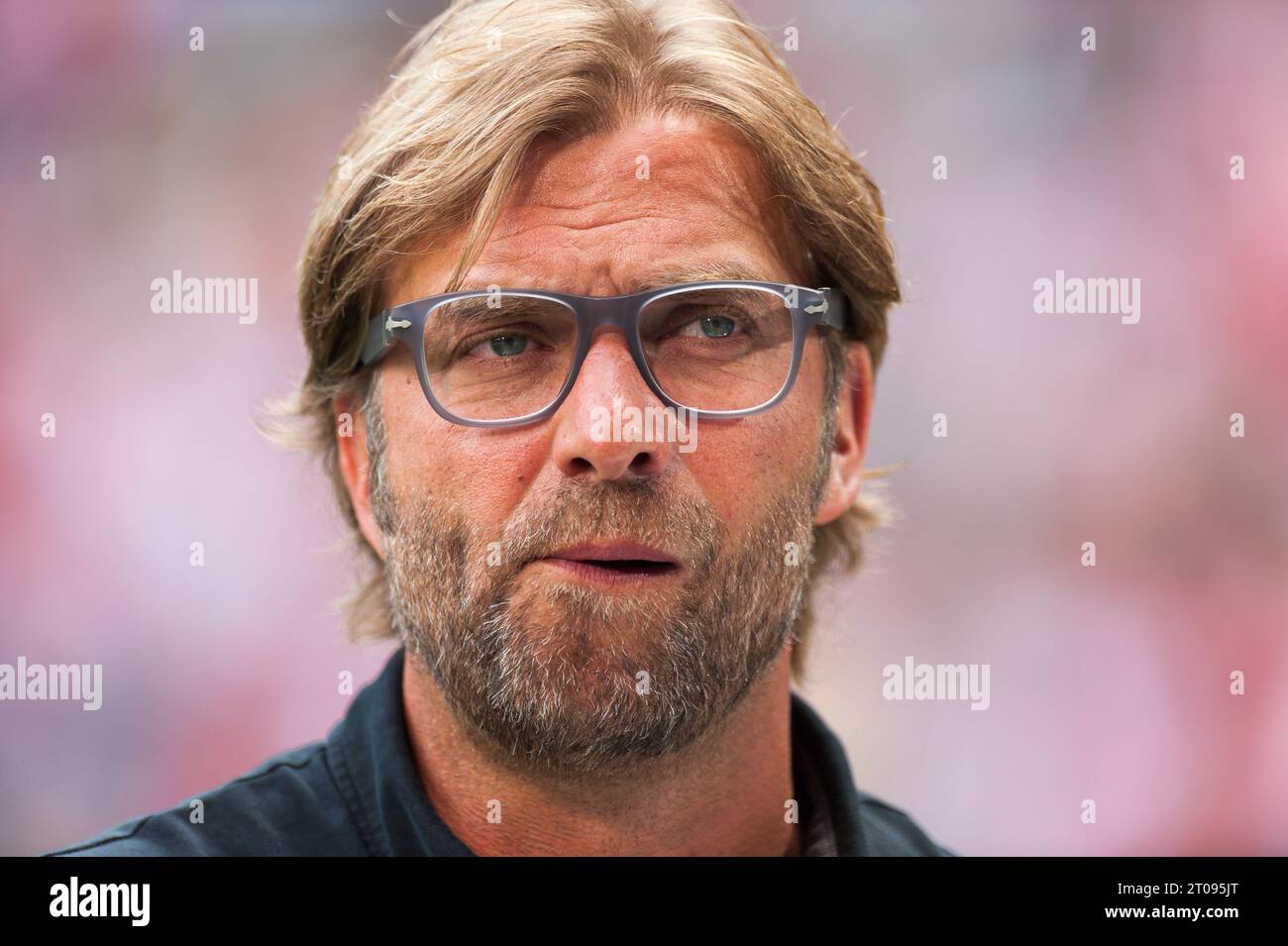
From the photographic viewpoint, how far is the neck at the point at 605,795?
84.8 inches

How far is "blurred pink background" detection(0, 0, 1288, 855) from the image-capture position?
11.1 ft

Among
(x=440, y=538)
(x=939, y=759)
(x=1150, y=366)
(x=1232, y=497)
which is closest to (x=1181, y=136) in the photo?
(x=1150, y=366)

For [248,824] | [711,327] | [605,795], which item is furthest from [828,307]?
[248,824]

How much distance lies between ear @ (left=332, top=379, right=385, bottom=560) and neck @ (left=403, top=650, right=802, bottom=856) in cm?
28

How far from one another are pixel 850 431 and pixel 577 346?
2.29 ft

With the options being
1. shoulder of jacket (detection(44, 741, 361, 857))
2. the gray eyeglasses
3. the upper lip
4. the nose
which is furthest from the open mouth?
shoulder of jacket (detection(44, 741, 361, 857))

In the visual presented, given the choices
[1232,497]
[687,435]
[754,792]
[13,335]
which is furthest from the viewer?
[1232,497]

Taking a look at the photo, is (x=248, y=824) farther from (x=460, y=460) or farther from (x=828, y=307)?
(x=828, y=307)

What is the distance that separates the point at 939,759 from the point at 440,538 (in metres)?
2.05

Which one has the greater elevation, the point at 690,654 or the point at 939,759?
the point at 690,654

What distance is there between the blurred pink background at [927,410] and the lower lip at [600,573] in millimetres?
1558

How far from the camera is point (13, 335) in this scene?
3.35 meters

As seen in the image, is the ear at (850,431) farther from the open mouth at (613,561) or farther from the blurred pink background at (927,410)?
the blurred pink background at (927,410)
